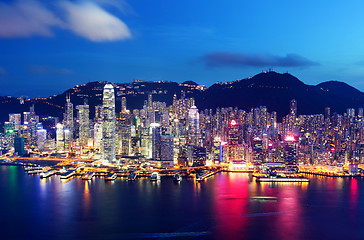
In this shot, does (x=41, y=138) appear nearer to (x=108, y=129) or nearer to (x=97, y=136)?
(x=97, y=136)

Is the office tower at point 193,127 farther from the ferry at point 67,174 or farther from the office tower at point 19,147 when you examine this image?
the office tower at point 19,147

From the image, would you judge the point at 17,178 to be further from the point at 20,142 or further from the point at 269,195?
the point at 269,195

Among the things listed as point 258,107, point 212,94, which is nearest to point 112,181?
point 258,107

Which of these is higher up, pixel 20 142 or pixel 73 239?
pixel 20 142

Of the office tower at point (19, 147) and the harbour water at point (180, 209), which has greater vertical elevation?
the office tower at point (19, 147)

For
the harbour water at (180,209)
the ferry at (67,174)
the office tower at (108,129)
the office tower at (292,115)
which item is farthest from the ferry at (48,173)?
the office tower at (292,115)

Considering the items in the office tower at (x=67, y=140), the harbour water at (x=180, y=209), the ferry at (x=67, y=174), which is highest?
the office tower at (x=67, y=140)

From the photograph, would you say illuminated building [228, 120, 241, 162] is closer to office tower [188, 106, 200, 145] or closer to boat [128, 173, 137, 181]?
office tower [188, 106, 200, 145]
